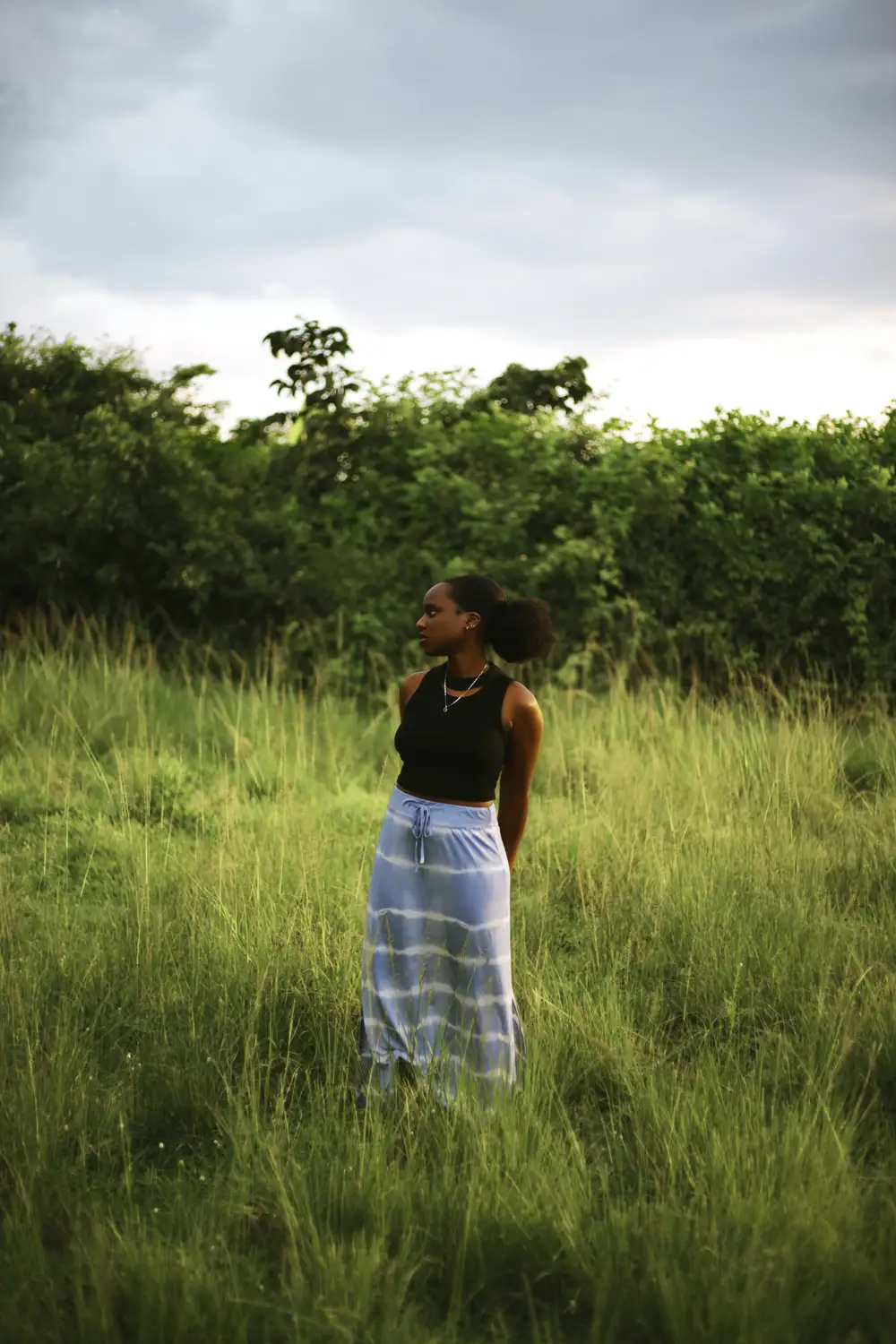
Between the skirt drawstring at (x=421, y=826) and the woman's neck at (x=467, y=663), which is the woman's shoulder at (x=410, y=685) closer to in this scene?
the woman's neck at (x=467, y=663)

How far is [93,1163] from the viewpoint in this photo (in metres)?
3.43

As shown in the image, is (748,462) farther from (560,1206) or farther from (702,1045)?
(560,1206)

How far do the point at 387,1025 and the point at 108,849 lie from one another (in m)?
3.11

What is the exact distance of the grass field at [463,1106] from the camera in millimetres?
2719

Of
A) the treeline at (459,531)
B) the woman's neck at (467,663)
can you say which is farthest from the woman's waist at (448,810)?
the treeline at (459,531)

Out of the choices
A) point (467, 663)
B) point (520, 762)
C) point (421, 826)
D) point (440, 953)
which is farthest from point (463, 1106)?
point (467, 663)

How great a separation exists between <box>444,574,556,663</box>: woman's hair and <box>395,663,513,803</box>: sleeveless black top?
11 cm

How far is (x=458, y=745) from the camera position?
3584 mm

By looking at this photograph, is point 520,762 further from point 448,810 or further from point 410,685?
point 410,685

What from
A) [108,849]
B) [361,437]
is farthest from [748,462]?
[108,849]

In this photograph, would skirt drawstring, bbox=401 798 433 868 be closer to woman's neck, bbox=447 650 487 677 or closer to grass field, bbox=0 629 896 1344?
woman's neck, bbox=447 650 487 677

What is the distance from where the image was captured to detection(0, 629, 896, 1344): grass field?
8.92 ft

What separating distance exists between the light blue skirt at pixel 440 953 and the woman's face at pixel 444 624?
49 centimetres

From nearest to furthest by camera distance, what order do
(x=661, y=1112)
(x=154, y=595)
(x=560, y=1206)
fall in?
(x=560, y=1206) → (x=661, y=1112) → (x=154, y=595)
